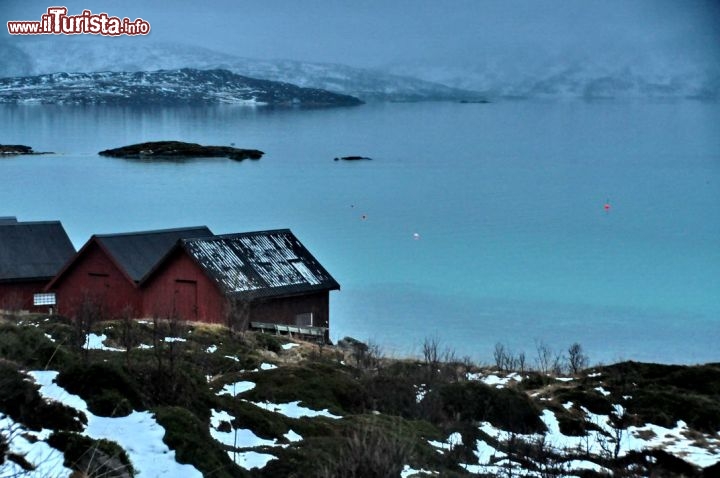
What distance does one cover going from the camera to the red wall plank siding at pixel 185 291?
31.4 metres

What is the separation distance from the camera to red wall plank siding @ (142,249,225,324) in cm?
3144

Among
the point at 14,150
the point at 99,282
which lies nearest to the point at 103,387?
the point at 99,282

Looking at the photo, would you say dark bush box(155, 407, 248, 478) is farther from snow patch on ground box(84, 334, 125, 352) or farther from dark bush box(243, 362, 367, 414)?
snow patch on ground box(84, 334, 125, 352)

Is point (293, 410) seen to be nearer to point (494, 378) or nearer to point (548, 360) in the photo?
point (494, 378)

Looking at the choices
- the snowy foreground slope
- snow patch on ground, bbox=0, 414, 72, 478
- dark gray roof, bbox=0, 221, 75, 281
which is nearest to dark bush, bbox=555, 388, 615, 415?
the snowy foreground slope

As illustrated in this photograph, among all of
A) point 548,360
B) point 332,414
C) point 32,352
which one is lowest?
point 548,360

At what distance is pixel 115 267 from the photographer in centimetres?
3459

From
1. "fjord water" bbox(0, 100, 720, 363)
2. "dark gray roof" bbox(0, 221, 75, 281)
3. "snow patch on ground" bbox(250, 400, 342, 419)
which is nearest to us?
"snow patch on ground" bbox(250, 400, 342, 419)

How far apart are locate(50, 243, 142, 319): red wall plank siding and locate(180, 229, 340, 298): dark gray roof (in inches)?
136

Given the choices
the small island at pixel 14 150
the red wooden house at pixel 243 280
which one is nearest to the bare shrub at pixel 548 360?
the red wooden house at pixel 243 280

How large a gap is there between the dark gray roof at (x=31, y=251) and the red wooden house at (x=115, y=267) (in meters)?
1.50

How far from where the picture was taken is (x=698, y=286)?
5597 cm

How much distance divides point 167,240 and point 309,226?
3812 cm

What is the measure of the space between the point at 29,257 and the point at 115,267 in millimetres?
5134
